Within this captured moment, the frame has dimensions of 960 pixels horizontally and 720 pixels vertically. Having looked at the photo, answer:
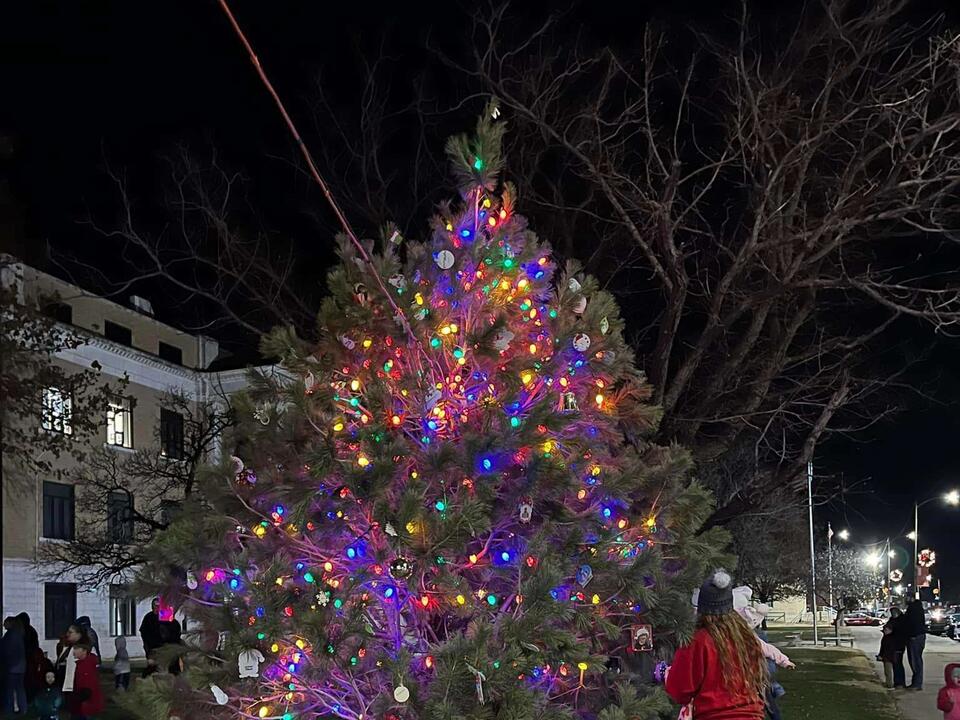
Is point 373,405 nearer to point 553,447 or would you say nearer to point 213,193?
point 553,447

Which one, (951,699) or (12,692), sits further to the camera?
(12,692)

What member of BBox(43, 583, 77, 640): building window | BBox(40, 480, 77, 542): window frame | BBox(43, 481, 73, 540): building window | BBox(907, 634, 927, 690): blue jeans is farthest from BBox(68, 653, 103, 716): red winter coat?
BBox(43, 481, 73, 540): building window

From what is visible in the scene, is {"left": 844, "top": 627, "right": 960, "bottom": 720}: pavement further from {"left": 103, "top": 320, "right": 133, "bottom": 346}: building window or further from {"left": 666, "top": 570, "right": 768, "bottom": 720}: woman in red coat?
{"left": 103, "top": 320, "right": 133, "bottom": 346}: building window

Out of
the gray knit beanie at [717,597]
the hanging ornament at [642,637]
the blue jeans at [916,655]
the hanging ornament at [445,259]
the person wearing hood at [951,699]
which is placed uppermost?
the hanging ornament at [445,259]

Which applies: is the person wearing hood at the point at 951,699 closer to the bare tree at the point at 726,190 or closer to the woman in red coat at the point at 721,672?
the bare tree at the point at 726,190

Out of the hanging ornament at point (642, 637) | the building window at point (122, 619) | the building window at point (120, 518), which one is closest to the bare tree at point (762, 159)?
the hanging ornament at point (642, 637)

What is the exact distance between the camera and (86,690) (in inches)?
429

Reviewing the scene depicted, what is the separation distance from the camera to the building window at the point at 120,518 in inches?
843

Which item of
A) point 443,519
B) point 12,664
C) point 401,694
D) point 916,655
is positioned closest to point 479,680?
point 401,694

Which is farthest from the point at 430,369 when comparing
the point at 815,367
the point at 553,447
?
the point at 815,367

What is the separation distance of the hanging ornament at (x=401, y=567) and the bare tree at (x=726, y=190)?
5657mm

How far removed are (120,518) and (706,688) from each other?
25402 mm

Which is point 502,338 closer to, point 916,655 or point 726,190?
point 726,190

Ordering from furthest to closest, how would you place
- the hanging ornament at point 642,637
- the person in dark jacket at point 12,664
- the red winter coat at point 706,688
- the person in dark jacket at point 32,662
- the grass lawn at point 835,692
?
the person in dark jacket at point 32,662 → the person in dark jacket at point 12,664 → the grass lawn at point 835,692 → the hanging ornament at point 642,637 → the red winter coat at point 706,688
